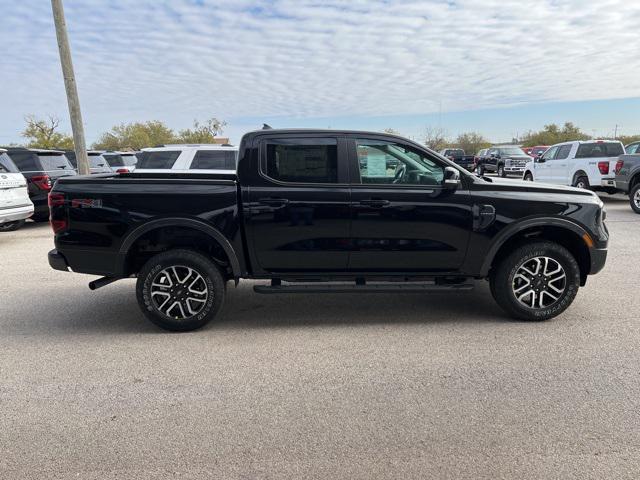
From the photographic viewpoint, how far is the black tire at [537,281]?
4.54 meters

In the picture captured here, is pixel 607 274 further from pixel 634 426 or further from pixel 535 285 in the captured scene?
pixel 634 426

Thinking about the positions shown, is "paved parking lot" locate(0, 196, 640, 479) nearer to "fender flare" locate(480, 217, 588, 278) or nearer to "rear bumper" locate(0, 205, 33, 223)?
"fender flare" locate(480, 217, 588, 278)

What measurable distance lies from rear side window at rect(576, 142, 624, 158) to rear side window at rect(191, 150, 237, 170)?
10925 mm

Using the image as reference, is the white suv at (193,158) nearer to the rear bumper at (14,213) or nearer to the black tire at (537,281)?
the rear bumper at (14,213)

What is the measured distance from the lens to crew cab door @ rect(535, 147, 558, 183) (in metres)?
15.8

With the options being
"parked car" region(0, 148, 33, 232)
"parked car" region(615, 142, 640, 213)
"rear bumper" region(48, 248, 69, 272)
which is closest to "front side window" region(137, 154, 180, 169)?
"parked car" region(0, 148, 33, 232)

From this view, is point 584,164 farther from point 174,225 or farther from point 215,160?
point 174,225

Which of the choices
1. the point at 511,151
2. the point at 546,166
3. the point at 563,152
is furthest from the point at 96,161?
the point at 511,151

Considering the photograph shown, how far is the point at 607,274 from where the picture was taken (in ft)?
21.0

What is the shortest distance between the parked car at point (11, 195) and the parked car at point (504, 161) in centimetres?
2251

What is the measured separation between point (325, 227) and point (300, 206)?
310 millimetres

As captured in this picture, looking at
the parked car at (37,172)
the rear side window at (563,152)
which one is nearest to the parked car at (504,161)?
the rear side window at (563,152)

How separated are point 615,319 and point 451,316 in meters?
1.59

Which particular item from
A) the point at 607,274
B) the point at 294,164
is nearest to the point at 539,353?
the point at 294,164
